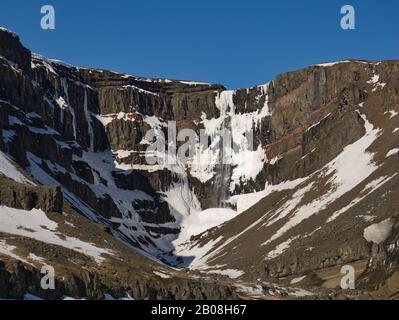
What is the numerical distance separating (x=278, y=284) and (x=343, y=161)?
70.5 meters

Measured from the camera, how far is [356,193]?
6452 inches

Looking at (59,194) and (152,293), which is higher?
(59,194)

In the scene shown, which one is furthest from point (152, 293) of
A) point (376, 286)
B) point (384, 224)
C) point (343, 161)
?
point (343, 161)

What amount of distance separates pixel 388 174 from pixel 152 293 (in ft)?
265

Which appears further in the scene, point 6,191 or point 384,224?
point 6,191

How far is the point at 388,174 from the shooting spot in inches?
6265
